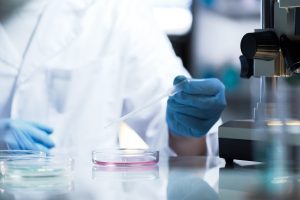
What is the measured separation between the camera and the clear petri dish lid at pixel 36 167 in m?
0.89

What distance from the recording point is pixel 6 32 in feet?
5.63

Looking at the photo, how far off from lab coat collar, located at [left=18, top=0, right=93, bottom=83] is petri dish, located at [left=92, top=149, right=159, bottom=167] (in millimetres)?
684

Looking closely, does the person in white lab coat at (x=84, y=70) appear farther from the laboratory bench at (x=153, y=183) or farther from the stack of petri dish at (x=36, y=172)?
the stack of petri dish at (x=36, y=172)

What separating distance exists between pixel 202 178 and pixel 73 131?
0.83 metres

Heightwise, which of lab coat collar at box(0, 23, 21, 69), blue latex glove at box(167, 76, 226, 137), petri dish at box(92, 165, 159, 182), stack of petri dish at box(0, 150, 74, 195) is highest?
lab coat collar at box(0, 23, 21, 69)

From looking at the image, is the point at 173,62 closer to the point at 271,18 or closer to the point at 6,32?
the point at 6,32

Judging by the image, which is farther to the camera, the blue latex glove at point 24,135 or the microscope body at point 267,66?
the blue latex glove at point 24,135

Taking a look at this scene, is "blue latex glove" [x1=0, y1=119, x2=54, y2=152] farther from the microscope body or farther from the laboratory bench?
the microscope body

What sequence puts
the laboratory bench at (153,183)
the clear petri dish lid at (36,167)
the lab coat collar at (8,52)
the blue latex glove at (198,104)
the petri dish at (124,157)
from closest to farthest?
the laboratory bench at (153,183), the clear petri dish lid at (36,167), the petri dish at (124,157), the blue latex glove at (198,104), the lab coat collar at (8,52)

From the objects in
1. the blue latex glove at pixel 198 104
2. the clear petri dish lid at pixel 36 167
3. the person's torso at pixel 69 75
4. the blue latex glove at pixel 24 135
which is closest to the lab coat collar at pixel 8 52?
the person's torso at pixel 69 75

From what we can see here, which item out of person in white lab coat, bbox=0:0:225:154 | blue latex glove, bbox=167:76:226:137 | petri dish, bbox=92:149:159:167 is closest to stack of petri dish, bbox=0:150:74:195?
petri dish, bbox=92:149:159:167

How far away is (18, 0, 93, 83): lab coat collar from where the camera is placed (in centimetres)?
170

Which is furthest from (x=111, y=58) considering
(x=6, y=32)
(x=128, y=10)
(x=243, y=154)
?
(x=243, y=154)

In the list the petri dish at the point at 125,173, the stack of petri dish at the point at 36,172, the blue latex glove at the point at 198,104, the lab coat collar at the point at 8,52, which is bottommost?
the petri dish at the point at 125,173
